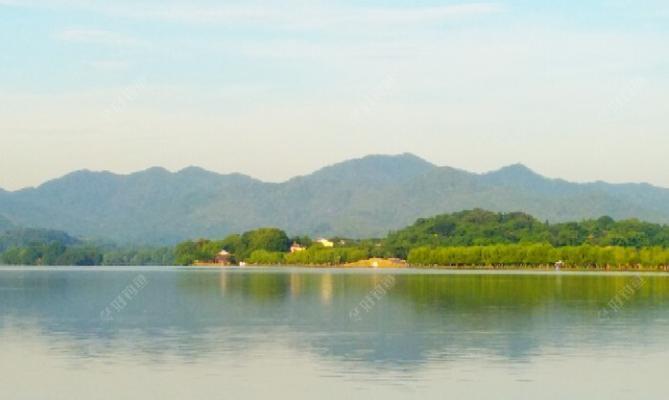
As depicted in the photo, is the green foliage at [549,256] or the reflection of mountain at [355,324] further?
the green foliage at [549,256]

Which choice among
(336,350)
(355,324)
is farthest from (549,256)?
(336,350)

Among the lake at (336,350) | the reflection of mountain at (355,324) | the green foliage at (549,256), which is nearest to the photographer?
the lake at (336,350)

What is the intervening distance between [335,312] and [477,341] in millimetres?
17160

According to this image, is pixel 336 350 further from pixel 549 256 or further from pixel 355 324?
pixel 549 256

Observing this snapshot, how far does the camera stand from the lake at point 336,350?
2827cm

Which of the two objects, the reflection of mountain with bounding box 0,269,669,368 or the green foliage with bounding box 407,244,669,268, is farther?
the green foliage with bounding box 407,244,669,268

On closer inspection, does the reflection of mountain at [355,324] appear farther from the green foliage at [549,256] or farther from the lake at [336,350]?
the green foliage at [549,256]

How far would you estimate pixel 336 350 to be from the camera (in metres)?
36.8

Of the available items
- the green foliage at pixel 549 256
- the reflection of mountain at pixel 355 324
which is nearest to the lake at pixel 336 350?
the reflection of mountain at pixel 355 324

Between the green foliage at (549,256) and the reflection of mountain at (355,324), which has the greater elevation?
the green foliage at (549,256)

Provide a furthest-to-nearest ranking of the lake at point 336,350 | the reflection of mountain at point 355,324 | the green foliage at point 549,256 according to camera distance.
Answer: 1. the green foliage at point 549,256
2. the reflection of mountain at point 355,324
3. the lake at point 336,350

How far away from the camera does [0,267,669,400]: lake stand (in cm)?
2827

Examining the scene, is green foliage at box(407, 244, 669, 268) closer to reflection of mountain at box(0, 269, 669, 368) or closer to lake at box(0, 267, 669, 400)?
reflection of mountain at box(0, 269, 669, 368)

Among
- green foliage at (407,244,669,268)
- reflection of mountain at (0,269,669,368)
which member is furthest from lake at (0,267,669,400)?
green foliage at (407,244,669,268)
